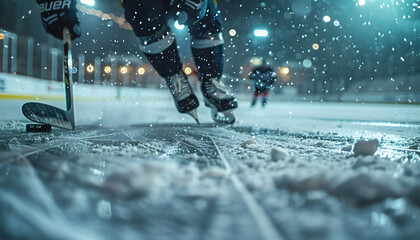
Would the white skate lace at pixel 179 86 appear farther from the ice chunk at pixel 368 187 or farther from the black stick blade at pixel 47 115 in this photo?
the ice chunk at pixel 368 187

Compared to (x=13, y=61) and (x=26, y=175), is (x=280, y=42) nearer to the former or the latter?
(x=13, y=61)

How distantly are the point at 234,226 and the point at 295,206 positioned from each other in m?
0.11

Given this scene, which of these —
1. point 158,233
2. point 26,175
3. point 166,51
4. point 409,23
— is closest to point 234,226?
point 158,233

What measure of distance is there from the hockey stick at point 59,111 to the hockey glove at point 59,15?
0.12ft

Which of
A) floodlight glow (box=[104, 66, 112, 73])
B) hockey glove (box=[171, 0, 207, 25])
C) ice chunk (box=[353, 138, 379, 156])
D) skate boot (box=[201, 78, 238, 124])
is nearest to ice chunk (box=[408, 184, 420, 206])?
ice chunk (box=[353, 138, 379, 156])

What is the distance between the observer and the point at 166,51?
1.73m

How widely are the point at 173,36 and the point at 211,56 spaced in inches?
11.2

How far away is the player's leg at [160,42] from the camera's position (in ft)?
5.29

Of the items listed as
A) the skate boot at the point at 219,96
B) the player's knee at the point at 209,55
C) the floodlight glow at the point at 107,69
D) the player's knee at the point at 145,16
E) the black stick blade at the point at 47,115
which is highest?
the floodlight glow at the point at 107,69

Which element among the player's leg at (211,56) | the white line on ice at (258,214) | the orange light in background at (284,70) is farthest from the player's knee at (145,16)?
the orange light in background at (284,70)

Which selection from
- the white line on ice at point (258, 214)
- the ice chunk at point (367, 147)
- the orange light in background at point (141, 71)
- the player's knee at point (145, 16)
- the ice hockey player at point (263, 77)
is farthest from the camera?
the orange light in background at point (141, 71)

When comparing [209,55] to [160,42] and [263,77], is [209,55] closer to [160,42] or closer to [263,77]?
[160,42]

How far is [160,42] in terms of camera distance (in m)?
1.70

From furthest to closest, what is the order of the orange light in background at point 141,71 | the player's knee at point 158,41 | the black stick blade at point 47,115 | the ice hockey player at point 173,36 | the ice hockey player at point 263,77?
1. the orange light in background at point 141,71
2. the ice hockey player at point 263,77
3. the player's knee at point 158,41
4. the ice hockey player at point 173,36
5. the black stick blade at point 47,115
